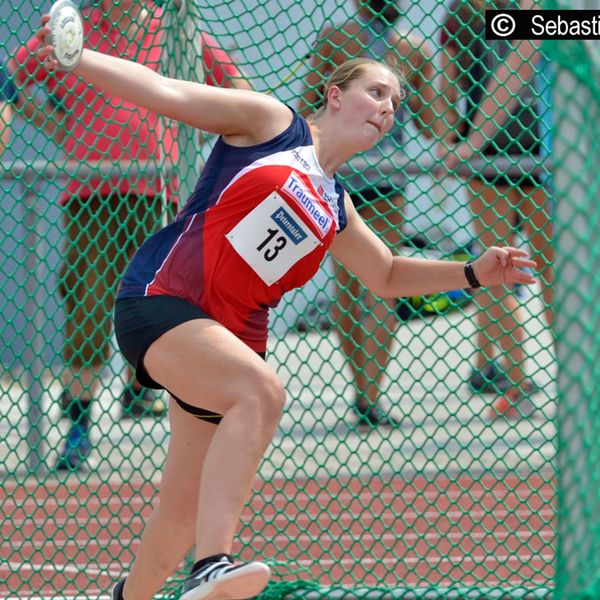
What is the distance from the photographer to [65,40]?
10.4 feet

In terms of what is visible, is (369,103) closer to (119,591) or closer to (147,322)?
(147,322)

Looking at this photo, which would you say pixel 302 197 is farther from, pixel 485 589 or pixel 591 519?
pixel 485 589

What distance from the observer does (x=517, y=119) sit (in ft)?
16.0

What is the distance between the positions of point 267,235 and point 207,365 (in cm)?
43

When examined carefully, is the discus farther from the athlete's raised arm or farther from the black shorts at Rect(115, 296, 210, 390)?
the black shorts at Rect(115, 296, 210, 390)

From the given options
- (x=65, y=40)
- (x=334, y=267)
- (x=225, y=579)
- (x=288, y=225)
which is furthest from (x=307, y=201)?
(x=334, y=267)

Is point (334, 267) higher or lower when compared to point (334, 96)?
lower

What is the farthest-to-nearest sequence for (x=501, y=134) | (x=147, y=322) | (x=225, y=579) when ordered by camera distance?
1. (x=501, y=134)
2. (x=147, y=322)
3. (x=225, y=579)

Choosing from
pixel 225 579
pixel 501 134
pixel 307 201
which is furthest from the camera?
pixel 501 134

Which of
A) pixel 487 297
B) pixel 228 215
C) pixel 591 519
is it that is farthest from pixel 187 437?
pixel 487 297

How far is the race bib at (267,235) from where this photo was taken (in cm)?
356

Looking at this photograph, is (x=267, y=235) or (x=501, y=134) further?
(x=501, y=134)

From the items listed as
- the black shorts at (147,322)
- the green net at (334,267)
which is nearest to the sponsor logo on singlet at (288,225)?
the black shorts at (147,322)

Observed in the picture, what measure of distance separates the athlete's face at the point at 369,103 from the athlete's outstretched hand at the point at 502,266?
21.1 inches
